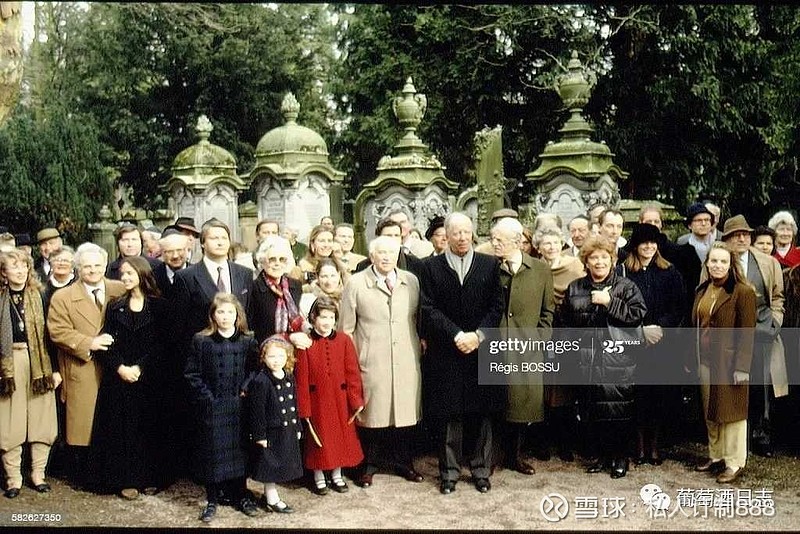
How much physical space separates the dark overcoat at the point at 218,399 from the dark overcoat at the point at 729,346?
2.40 metres

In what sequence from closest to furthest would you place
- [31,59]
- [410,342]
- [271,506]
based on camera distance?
1. [271,506]
2. [410,342]
3. [31,59]

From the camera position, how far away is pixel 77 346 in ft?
14.5

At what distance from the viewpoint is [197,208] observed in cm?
970

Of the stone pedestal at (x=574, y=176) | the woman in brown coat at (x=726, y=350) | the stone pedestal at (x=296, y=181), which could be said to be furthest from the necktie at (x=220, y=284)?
the stone pedestal at (x=296, y=181)

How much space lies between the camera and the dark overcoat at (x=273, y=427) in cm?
417

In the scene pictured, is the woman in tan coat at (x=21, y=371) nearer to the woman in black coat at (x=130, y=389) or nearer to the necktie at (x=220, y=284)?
the woman in black coat at (x=130, y=389)

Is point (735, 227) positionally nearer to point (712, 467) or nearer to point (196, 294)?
point (712, 467)

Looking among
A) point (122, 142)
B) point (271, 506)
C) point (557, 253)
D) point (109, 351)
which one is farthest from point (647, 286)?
point (122, 142)

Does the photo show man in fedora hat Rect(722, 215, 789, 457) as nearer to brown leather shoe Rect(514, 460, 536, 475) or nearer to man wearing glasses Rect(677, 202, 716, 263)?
man wearing glasses Rect(677, 202, 716, 263)

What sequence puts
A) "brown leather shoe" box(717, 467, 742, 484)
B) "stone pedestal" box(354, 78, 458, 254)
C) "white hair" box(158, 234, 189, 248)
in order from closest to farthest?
"brown leather shoe" box(717, 467, 742, 484)
"white hair" box(158, 234, 189, 248)
"stone pedestal" box(354, 78, 458, 254)

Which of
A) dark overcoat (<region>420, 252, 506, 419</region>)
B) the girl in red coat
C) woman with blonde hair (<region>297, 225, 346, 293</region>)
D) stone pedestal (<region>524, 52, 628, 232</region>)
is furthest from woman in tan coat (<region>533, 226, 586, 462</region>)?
stone pedestal (<region>524, 52, 628, 232</region>)

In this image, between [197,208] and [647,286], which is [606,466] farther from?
[197,208]

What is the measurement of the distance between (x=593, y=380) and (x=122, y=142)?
1214cm

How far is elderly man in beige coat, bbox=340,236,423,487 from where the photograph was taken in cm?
453
